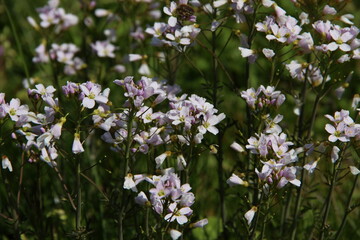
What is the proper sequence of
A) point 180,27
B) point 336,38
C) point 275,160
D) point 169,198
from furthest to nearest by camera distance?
point 180,27
point 336,38
point 275,160
point 169,198

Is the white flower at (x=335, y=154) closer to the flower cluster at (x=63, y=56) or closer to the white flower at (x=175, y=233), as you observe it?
the white flower at (x=175, y=233)

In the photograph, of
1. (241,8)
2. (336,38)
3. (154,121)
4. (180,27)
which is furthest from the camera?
(180,27)

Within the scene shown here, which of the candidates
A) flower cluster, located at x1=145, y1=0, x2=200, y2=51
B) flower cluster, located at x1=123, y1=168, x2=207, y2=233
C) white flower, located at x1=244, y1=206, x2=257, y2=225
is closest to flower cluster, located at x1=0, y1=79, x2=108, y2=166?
flower cluster, located at x1=123, y1=168, x2=207, y2=233

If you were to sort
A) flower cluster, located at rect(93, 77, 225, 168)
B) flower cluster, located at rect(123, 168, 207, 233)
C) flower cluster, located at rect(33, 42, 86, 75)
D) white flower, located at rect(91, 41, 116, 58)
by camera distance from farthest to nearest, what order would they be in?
white flower, located at rect(91, 41, 116, 58)
flower cluster, located at rect(33, 42, 86, 75)
flower cluster, located at rect(93, 77, 225, 168)
flower cluster, located at rect(123, 168, 207, 233)

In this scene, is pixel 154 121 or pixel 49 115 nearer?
pixel 49 115

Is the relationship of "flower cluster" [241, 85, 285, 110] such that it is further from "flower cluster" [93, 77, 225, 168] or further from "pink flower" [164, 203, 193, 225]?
"pink flower" [164, 203, 193, 225]

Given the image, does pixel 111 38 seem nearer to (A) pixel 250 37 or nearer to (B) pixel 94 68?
(B) pixel 94 68

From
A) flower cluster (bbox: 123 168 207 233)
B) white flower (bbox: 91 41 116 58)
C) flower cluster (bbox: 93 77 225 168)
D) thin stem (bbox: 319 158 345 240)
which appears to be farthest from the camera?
white flower (bbox: 91 41 116 58)

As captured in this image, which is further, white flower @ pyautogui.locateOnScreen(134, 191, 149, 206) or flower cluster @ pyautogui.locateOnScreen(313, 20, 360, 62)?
flower cluster @ pyautogui.locateOnScreen(313, 20, 360, 62)

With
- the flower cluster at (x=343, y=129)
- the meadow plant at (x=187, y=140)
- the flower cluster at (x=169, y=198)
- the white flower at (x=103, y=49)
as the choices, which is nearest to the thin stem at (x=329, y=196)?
the meadow plant at (x=187, y=140)

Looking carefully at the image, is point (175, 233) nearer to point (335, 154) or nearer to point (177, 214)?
point (177, 214)

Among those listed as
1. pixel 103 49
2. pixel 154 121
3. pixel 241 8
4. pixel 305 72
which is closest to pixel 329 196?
pixel 305 72
